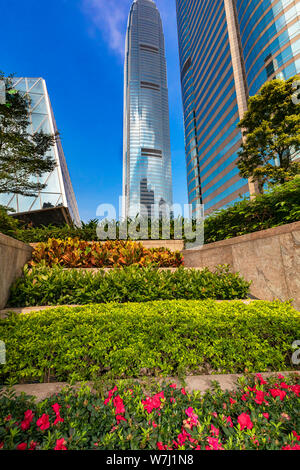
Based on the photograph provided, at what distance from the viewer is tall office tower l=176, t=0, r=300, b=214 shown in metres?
31.4

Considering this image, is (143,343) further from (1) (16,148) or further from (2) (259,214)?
(1) (16,148)

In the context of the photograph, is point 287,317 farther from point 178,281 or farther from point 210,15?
point 210,15

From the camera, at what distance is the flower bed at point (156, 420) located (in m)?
1.23

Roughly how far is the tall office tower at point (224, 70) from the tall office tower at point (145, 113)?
257 ft

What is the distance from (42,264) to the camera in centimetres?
487

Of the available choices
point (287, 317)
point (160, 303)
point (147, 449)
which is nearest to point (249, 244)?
point (287, 317)

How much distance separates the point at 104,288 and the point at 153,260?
7.88 ft

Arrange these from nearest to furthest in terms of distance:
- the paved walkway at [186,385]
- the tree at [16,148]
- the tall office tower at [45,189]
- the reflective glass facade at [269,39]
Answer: the paved walkway at [186,385] < the tall office tower at [45,189] < the tree at [16,148] < the reflective glass facade at [269,39]

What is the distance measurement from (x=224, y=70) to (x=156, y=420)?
64.4m

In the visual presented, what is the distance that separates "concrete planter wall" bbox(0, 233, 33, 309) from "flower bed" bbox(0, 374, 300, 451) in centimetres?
273

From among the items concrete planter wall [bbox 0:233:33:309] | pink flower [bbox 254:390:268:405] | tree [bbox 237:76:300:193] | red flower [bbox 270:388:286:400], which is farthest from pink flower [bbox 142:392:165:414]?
tree [bbox 237:76:300:193]

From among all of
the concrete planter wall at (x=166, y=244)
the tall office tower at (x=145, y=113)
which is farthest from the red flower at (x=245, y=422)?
the tall office tower at (x=145, y=113)
